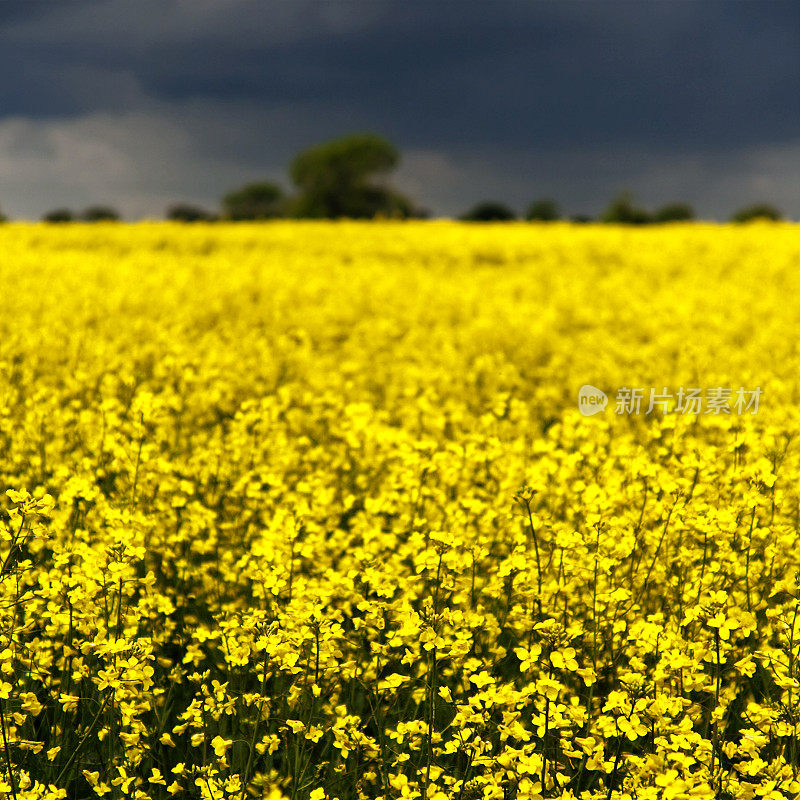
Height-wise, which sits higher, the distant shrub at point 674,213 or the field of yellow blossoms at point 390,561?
the distant shrub at point 674,213

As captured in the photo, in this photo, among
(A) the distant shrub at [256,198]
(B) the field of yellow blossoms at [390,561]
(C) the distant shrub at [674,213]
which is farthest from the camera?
(A) the distant shrub at [256,198]

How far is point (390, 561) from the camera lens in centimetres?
435

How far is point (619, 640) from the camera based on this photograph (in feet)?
12.8

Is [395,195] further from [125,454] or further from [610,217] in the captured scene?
[125,454]

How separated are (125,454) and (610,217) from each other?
123ft

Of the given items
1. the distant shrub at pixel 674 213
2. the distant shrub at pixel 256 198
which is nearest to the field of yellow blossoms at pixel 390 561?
the distant shrub at pixel 674 213

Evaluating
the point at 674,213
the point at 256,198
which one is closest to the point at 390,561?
the point at 674,213

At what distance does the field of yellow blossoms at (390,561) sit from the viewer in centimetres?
309

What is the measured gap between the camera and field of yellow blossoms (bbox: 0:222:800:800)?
3086mm

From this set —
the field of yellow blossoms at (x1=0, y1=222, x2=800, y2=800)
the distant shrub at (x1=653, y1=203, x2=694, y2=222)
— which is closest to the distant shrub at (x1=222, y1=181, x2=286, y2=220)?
the distant shrub at (x1=653, y1=203, x2=694, y2=222)

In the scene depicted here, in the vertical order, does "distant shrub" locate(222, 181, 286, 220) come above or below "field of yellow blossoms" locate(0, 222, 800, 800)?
above

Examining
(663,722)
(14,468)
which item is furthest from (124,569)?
(14,468)

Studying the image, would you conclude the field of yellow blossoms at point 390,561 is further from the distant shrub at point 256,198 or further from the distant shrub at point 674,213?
the distant shrub at point 256,198

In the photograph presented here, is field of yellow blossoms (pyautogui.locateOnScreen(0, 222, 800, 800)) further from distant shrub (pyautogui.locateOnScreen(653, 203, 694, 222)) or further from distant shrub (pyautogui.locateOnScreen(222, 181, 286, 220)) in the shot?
distant shrub (pyautogui.locateOnScreen(222, 181, 286, 220))
